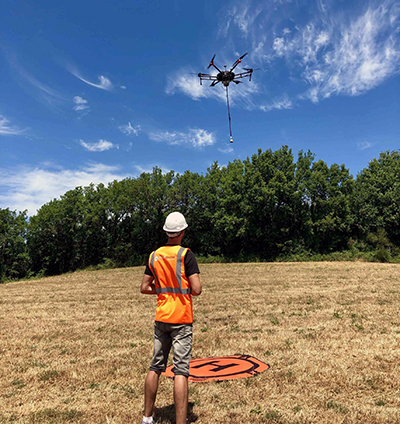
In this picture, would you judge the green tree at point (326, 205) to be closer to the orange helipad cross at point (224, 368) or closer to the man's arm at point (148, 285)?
the orange helipad cross at point (224, 368)

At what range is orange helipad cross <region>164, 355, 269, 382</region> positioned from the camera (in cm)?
502

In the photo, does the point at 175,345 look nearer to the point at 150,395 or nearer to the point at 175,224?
the point at 150,395

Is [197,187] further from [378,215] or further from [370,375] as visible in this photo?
[370,375]

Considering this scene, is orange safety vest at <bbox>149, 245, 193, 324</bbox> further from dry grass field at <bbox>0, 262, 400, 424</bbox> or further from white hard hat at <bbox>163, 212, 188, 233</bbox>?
dry grass field at <bbox>0, 262, 400, 424</bbox>

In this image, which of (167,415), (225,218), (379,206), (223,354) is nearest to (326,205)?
(379,206)

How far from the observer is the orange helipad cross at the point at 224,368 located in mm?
5020

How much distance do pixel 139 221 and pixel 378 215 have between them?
33.4 meters

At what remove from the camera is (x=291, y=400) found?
4.22 meters

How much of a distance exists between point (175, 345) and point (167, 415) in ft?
3.76

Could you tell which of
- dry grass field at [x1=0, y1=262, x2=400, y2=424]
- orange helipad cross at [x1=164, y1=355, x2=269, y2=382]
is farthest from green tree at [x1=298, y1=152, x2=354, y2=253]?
orange helipad cross at [x1=164, y1=355, x2=269, y2=382]

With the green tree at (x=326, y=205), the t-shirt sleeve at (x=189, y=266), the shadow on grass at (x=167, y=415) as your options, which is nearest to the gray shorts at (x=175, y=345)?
the t-shirt sleeve at (x=189, y=266)

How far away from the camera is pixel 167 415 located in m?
3.93

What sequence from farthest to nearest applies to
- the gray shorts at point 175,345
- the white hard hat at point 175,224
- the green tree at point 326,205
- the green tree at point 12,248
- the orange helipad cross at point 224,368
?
the green tree at point 12,248 → the green tree at point 326,205 → the orange helipad cross at point 224,368 → the white hard hat at point 175,224 → the gray shorts at point 175,345

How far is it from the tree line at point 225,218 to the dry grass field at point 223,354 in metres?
30.7
